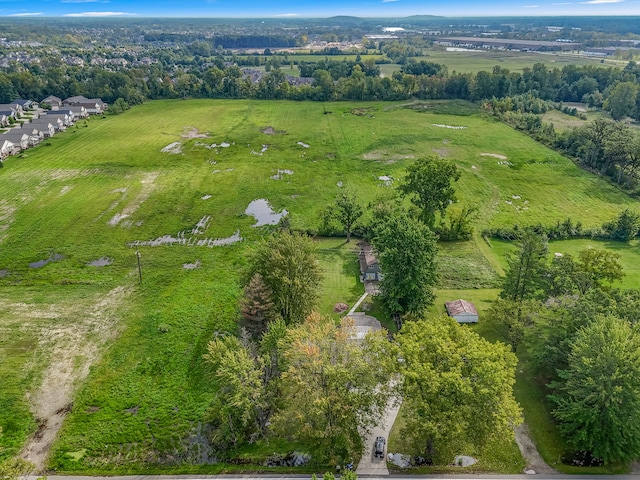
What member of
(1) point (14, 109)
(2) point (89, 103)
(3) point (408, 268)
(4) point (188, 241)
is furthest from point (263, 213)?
(1) point (14, 109)

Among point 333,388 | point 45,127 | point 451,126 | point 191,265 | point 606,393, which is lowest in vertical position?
point 191,265

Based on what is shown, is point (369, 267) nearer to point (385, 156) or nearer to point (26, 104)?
point (385, 156)

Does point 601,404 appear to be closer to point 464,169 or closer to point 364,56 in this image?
point 464,169

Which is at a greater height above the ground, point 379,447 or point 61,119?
point 61,119

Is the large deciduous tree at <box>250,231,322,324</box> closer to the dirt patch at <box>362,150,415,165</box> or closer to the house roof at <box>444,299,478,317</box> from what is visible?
the house roof at <box>444,299,478,317</box>

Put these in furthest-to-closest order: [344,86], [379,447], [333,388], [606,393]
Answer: [344,86] → [379,447] → [333,388] → [606,393]

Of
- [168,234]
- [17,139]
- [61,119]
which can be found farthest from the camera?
[61,119]

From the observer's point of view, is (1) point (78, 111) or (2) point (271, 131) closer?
(2) point (271, 131)
